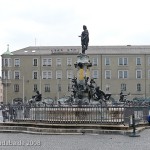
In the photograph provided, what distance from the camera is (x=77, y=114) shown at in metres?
24.3

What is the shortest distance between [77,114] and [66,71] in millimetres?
71391

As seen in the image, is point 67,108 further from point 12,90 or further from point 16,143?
point 12,90

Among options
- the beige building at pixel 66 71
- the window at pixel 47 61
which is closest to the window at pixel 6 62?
the beige building at pixel 66 71

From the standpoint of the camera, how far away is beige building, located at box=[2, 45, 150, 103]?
3696 inches

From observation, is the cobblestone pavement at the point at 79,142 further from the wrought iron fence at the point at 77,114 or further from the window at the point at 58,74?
the window at the point at 58,74

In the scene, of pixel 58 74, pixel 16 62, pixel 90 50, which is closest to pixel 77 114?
pixel 58 74

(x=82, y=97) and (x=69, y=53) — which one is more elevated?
(x=69, y=53)

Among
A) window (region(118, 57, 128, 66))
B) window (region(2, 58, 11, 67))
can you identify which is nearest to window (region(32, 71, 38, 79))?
window (region(2, 58, 11, 67))

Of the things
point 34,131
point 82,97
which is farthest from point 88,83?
point 34,131

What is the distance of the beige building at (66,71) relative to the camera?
9388 cm

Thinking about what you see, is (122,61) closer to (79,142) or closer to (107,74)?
(107,74)

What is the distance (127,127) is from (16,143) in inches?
260

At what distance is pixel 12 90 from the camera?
3799 inches

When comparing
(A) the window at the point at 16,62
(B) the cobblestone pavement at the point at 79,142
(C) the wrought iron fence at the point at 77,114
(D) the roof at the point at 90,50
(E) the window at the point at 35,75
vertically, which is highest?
(D) the roof at the point at 90,50
